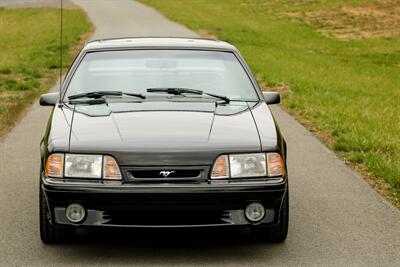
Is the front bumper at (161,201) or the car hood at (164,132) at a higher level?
the car hood at (164,132)

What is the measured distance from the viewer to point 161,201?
5551 millimetres

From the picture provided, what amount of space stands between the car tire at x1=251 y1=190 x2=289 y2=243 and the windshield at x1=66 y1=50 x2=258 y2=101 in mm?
1075

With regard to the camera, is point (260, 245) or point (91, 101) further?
point (91, 101)

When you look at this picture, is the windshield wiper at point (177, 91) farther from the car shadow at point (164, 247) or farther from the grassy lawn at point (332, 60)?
the grassy lawn at point (332, 60)

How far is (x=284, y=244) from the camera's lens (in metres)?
→ 6.29

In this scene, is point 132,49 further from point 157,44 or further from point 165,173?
point 165,173

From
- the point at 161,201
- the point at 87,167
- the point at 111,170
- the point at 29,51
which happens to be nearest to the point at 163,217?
the point at 161,201

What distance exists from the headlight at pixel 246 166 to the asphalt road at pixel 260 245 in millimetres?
572

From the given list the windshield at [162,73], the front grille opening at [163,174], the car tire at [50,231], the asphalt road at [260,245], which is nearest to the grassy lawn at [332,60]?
the asphalt road at [260,245]

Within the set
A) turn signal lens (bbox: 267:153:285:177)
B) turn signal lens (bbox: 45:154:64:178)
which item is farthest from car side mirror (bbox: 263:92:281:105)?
turn signal lens (bbox: 45:154:64:178)

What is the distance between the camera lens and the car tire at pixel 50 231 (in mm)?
6020

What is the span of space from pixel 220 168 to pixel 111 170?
0.65 metres

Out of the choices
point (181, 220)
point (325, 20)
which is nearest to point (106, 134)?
point (181, 220)

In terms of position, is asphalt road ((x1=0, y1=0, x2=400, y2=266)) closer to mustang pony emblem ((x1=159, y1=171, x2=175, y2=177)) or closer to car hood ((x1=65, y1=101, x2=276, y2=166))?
mustang pony emblem ((x1=159, y1=171, x2=175, y2=177))
